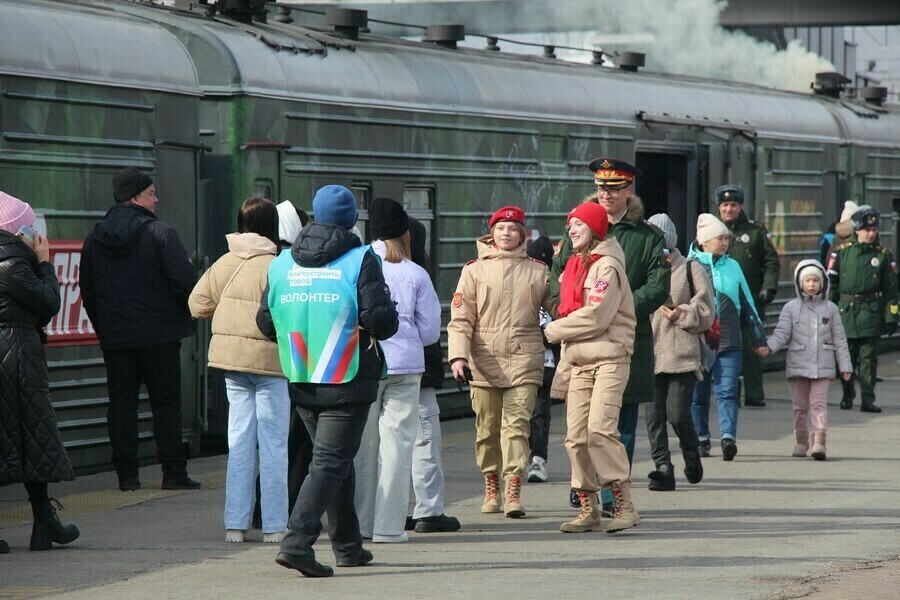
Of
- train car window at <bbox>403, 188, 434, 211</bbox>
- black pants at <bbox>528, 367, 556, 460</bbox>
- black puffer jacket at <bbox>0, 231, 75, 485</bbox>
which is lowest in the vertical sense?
black pants at <bbox>528, 367, 556, 460</bbox>

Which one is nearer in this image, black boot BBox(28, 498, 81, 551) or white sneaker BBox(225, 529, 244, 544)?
black boot BBox(28, 498, 81, 551)

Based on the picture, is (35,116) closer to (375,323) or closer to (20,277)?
(20,277)

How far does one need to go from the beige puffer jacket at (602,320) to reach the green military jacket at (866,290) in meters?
7.26

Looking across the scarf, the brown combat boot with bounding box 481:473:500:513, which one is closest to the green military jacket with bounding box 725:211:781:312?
the brown combat boot with bounding box 481:473:500:513

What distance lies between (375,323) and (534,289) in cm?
210

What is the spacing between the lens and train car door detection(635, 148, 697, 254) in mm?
17531

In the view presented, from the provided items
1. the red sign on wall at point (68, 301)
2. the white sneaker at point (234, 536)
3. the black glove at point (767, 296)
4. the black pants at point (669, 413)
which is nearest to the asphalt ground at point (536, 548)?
the white sneaker at point (234, 536)

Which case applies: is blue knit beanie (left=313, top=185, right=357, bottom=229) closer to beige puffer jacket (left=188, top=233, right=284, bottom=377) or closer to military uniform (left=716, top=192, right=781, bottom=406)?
beige puffer jacket (left=188, top=233, right=284, bottom=377)

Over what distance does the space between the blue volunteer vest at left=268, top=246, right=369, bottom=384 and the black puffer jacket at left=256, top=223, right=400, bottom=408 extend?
0.10 feet

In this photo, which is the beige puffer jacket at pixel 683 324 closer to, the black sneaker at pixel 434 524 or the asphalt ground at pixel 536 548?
the asphalt ground at pixel 536 548

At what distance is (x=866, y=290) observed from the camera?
1581 centimetres

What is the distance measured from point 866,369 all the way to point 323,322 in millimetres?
8693

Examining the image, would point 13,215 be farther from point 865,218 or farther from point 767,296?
point 865,218

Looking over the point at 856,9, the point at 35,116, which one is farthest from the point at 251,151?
the point at 856,9
